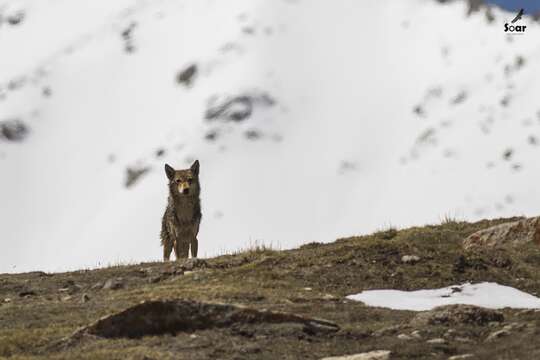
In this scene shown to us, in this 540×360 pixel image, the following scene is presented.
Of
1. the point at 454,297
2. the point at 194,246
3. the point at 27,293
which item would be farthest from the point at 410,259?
the point at 194,246

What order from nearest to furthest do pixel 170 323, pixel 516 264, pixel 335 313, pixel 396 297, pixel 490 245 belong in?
pixel 170 323 < pixel 335 313 < pixel 396 297 < pixel 516 264 < pixel 490 245

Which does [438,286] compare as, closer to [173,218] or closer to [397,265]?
[397,265]

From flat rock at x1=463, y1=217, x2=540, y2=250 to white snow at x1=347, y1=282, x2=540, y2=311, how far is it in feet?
11.6

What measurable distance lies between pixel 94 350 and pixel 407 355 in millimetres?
4473

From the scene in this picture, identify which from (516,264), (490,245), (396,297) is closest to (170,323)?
(396,297)

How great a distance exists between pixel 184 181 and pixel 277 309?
38.3 feet

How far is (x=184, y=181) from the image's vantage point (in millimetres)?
29922

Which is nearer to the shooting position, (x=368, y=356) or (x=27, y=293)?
(x=368, y=356)

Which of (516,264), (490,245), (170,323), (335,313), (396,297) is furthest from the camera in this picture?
(490,245)

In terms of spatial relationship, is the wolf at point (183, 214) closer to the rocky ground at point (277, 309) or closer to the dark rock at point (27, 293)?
the rocky ground at point (277, 309)

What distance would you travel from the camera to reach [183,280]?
23234mm

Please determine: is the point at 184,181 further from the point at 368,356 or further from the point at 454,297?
the point at 368,356

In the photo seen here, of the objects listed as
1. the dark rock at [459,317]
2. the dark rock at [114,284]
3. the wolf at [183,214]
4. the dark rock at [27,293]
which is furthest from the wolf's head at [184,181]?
the dark rock at [459,317]

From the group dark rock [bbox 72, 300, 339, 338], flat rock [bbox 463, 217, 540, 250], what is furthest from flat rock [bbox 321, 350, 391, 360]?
flat rock [bbox 463, 217, 540, 250]
